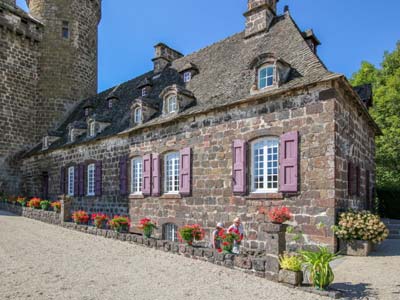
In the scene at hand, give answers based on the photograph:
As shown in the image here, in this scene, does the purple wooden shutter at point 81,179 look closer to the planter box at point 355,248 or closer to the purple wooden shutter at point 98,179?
the purple wooden shutter at point 98,179

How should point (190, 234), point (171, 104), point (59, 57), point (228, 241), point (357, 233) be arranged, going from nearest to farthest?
point (228, 241)
point (190, 234)
point (357, 233)
point (171, 104)
point (59, 57)

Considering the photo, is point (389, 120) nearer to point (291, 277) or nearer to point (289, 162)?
point (289, 162)

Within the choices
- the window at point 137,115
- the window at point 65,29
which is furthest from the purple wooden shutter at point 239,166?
the window at point 65,29

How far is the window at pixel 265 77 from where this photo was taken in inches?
436

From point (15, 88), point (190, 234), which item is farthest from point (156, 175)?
point (15, 88)

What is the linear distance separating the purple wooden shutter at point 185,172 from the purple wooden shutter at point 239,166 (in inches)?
77.6

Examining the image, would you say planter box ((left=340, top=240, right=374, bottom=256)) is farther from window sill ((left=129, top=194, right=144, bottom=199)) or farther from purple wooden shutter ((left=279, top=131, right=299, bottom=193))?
window sill ((left=129, top=194, right=144, bottom=199))

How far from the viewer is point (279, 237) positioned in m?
6.90

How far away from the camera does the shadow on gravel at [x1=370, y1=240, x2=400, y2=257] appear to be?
9461 millimetres

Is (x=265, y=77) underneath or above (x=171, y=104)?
above

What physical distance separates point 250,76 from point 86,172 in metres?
9.79

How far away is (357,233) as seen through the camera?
9086mm

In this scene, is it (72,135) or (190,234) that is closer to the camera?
(190,234)

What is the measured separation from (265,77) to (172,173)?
16.6ft
